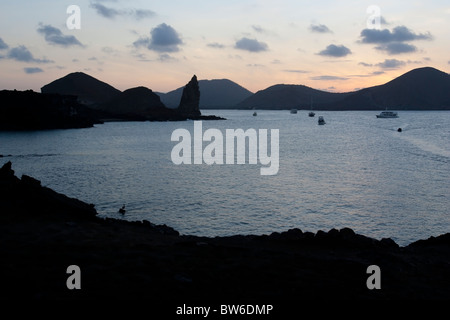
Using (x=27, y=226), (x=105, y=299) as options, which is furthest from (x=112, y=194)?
(x=105, y=299)

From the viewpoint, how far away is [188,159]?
64.5 m

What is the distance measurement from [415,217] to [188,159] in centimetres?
4070

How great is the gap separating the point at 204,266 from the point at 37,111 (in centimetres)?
14821

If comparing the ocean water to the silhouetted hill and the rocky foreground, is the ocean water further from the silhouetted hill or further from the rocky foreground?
the silhouetted hill

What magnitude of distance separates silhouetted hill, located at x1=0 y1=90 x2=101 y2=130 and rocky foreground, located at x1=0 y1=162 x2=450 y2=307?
433 ft

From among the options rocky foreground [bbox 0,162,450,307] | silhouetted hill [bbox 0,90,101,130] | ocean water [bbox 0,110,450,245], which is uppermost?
silhouetted hill [bbox 0,90,101,130]

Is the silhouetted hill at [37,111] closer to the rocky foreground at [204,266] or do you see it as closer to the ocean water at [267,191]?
the ocean water at [267,191]

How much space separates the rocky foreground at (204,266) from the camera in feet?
34.9

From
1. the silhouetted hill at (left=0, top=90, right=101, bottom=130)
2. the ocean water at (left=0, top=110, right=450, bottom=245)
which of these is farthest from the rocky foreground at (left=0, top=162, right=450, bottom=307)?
the silhouetted hill at (left=0, top=90, right=101, bottom=130)

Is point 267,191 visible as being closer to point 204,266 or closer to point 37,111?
point 204,266

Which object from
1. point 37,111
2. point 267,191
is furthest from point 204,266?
point 37,111

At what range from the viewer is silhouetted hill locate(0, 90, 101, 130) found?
136m

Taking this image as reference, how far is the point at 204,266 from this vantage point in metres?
12.8

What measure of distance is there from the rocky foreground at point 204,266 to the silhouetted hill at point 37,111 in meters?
132
